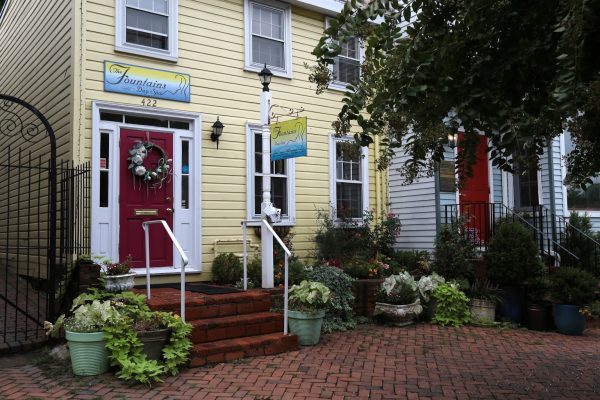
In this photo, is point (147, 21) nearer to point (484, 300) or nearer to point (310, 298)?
point (310, 298)

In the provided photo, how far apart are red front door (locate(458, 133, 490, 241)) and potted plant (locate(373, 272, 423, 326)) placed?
2.80m

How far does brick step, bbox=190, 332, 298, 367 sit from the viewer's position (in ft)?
18.1

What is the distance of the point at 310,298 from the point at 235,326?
1.00m

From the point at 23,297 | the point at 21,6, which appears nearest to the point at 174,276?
the point at 23,297

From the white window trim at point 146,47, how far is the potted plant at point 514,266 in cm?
603

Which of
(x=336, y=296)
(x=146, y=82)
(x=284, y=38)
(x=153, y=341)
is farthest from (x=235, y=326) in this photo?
(x=284, y=38)

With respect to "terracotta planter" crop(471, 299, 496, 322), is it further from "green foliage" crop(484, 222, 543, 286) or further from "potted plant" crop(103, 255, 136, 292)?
"potted plant" crop(103, 255, 136, 292)

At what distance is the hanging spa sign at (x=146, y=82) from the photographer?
7.68m

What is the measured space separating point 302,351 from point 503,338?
2965 millimetres

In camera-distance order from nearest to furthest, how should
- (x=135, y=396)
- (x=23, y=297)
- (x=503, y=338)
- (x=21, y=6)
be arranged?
(x=135, y=396)
(x=503, y=338)
(x=23, y=297)
(x=21, y=6)

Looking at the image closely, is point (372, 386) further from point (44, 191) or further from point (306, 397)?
point (44, 191)

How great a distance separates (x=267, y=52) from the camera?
9555mm

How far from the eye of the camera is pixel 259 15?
9.48 meters

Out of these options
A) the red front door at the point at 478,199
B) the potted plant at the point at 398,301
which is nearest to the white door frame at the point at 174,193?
the potted plant at the point at 398,301
